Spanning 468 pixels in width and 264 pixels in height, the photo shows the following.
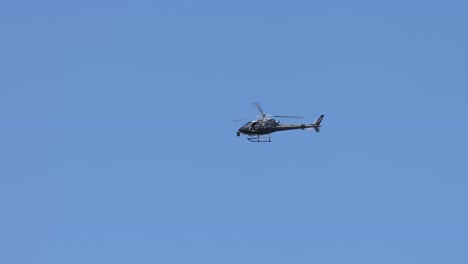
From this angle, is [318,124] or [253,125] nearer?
[253,125]

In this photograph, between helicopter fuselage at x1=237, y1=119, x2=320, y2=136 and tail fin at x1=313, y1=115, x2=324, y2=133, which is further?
tail fin at x1=313, y1=115, x2=324, y2=133

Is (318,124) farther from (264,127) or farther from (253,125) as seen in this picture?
(253,125)

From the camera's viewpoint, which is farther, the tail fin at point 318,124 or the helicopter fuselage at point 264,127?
the tail fin at point 318,124

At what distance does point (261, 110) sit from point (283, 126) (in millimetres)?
4295

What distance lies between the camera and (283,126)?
10531 cm

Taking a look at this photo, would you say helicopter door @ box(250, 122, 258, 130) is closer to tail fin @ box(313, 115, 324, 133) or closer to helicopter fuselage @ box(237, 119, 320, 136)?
helicopter fuselage @ box(237, 119, 320, 136)

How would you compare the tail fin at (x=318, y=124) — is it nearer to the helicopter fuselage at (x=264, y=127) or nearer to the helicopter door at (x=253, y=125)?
the helicopter fuselage at (x=264, y=127)

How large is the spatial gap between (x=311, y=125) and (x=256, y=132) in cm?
878

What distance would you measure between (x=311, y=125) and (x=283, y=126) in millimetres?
4440

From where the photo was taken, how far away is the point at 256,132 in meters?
103

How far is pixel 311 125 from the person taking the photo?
342 ft

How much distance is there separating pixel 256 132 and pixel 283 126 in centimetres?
510

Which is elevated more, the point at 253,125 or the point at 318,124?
the point at 253,125

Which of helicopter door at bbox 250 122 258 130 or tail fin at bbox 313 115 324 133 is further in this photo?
tail fin at bbox 313 115 324 133
